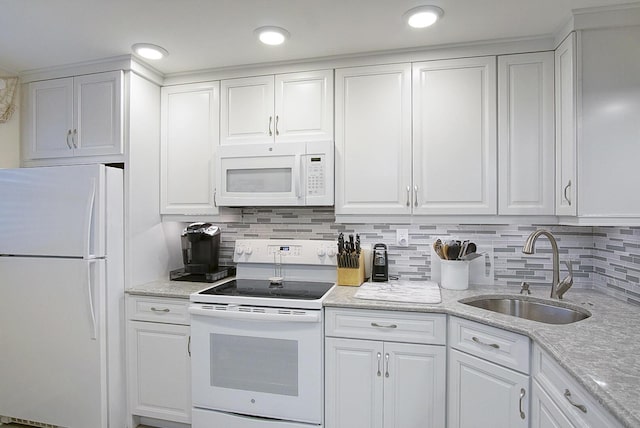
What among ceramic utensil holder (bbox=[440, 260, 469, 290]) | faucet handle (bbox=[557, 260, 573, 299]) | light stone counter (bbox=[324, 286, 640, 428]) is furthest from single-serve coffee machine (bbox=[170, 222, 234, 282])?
faucet handle (bbox=[557, 260, 573, 299])

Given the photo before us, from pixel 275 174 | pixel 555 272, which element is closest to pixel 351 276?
pixel 275 174

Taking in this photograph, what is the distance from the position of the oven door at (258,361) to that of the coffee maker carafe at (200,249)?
533mm

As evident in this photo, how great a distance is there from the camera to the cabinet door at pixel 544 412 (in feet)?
3.84

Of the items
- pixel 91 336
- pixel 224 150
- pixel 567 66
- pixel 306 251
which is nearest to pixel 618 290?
pixel 567 66

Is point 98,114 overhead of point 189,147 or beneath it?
overhead

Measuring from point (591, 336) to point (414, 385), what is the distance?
2.70ft

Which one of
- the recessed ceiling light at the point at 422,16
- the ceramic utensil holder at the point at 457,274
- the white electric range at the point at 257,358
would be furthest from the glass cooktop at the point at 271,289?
the recessed ceiling light at the point at 422,16

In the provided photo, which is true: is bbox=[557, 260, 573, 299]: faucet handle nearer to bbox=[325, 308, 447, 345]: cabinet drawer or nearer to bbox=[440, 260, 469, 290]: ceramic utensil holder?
bbox=[440, 260, 469, 290]: ceramic utensil holder

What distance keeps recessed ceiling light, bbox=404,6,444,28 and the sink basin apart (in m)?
1.49

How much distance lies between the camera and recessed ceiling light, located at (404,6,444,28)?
5.58 feet

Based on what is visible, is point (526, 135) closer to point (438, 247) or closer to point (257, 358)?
point (438, 247)

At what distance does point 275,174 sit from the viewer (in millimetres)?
2287

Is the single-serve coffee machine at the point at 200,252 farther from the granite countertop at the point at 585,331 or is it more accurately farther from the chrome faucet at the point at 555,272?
the chrome faucet at the point at 555,272

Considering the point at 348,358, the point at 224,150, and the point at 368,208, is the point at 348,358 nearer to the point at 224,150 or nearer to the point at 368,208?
the point at 368,208
